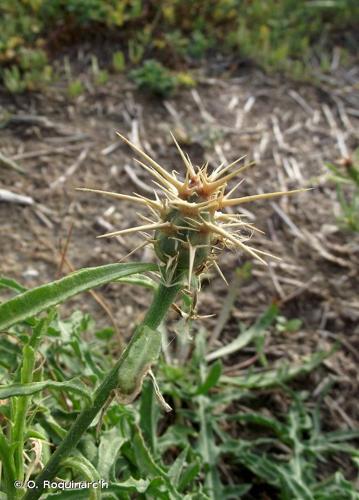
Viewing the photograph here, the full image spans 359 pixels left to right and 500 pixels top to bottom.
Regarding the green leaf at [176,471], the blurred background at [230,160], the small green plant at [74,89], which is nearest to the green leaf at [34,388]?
the blurred background at [230,160]

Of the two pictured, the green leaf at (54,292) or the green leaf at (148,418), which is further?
the green leaf at (148,418)

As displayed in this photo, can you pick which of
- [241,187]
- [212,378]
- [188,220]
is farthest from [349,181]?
[188,220]

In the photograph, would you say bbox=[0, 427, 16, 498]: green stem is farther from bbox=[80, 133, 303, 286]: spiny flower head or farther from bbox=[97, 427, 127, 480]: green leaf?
bbox=[80, 133, 303, 286]: spiny flower head

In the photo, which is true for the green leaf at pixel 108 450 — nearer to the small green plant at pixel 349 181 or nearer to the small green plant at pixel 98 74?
the small green plant at pixel 349 181

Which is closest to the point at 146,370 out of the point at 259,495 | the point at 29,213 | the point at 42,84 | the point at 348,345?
Result: the point at 259,495

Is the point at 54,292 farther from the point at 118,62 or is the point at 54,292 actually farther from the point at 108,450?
the point at 118,62

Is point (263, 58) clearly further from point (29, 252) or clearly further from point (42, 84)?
point (29, 252)
